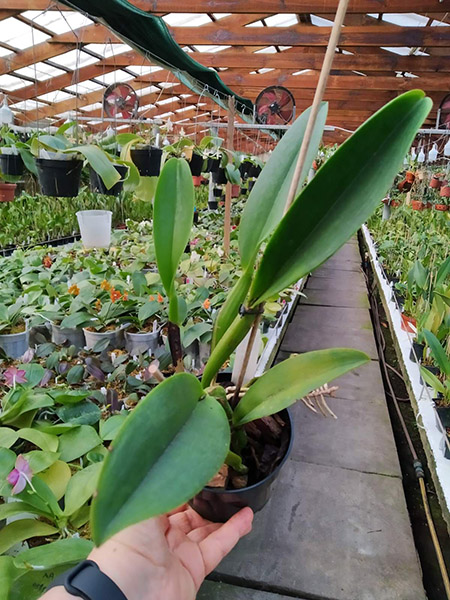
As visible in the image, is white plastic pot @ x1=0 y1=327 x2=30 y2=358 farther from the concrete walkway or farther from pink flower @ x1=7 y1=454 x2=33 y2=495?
the concrete walkway

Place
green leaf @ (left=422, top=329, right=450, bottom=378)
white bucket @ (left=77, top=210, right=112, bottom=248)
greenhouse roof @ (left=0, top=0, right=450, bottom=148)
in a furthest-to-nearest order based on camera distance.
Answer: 1. greenhouse roof @ (left=0, top=0, right=450, bottom=148)
2. white bucket @ (left=77, top=210, right=112, bottom=248)
3. green leaf @ (left=422, top=329, right=450, bottom=378)

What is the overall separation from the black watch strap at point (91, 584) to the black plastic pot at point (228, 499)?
0.15 m

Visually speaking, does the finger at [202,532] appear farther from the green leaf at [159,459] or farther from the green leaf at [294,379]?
the green leaf at [159,459]

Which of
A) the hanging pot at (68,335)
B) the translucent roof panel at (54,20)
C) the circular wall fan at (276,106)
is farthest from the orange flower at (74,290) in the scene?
the translucent roof panel at (54,20)

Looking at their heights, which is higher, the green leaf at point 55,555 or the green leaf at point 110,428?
the green leaf at point 110,428

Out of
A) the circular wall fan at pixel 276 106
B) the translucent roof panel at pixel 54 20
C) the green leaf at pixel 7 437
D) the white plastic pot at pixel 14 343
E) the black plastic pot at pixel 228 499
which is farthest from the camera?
the circular wall fan at pixel 276 106

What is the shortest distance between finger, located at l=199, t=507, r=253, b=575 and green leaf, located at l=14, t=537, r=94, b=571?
191 mm

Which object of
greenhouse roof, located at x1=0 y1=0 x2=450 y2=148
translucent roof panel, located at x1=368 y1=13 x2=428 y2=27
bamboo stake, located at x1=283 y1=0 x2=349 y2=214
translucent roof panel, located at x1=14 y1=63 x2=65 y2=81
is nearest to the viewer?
bamboo stake, located at x1=283 y1=0 x2=349 y2=214

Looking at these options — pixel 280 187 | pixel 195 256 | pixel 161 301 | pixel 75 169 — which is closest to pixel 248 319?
pixel 280 187

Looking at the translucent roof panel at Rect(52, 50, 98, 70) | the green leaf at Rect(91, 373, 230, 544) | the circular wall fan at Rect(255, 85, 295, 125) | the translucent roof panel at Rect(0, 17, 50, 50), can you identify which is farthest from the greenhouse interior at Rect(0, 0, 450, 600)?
the translucent roof panel at Rect(52, 50, 98, 70)

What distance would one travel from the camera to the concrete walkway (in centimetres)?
97

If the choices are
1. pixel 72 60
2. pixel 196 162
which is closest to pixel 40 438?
pixel 196 162

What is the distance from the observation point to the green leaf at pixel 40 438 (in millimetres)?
881

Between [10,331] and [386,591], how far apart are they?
132 cm
